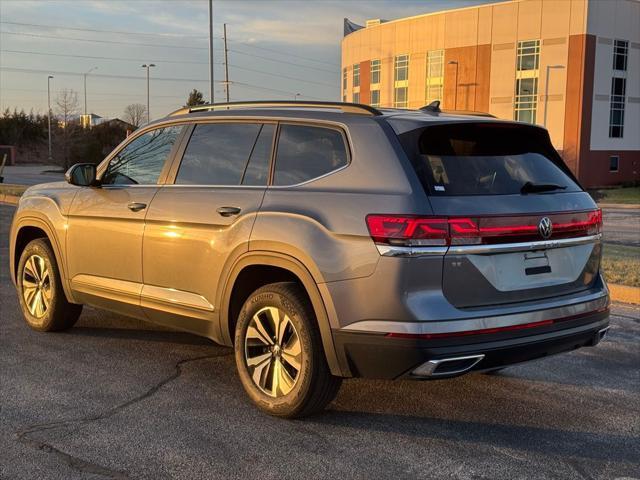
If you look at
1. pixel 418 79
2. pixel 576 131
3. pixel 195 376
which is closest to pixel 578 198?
pixel 195 376

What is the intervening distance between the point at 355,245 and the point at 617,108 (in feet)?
185

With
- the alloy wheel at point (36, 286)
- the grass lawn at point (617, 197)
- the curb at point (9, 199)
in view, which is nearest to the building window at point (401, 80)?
the grass lawn at point (617, 197)

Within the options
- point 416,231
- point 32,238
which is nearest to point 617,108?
point 32,238

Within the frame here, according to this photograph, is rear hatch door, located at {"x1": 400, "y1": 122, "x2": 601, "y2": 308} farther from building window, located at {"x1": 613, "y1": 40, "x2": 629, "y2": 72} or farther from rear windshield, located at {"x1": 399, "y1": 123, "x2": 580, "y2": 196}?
building window, located at {"x1": 613, "y1": 40, "x2": 629, "y2": 72}

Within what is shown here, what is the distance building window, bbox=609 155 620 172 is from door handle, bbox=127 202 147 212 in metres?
54.3

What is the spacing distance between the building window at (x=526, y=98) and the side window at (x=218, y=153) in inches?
2072

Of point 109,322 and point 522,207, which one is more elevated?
point 522,207

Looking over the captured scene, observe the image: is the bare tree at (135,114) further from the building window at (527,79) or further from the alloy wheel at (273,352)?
the alloy wheel at (273,352)

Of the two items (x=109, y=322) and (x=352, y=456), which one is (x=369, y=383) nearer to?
(x=352, y=456)

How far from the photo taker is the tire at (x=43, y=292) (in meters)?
6.04

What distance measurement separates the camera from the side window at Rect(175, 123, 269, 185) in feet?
15.5

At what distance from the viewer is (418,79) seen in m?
63.2

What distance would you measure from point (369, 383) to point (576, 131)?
5125 centimetres

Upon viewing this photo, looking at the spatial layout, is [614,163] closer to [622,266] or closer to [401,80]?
[401,80]
